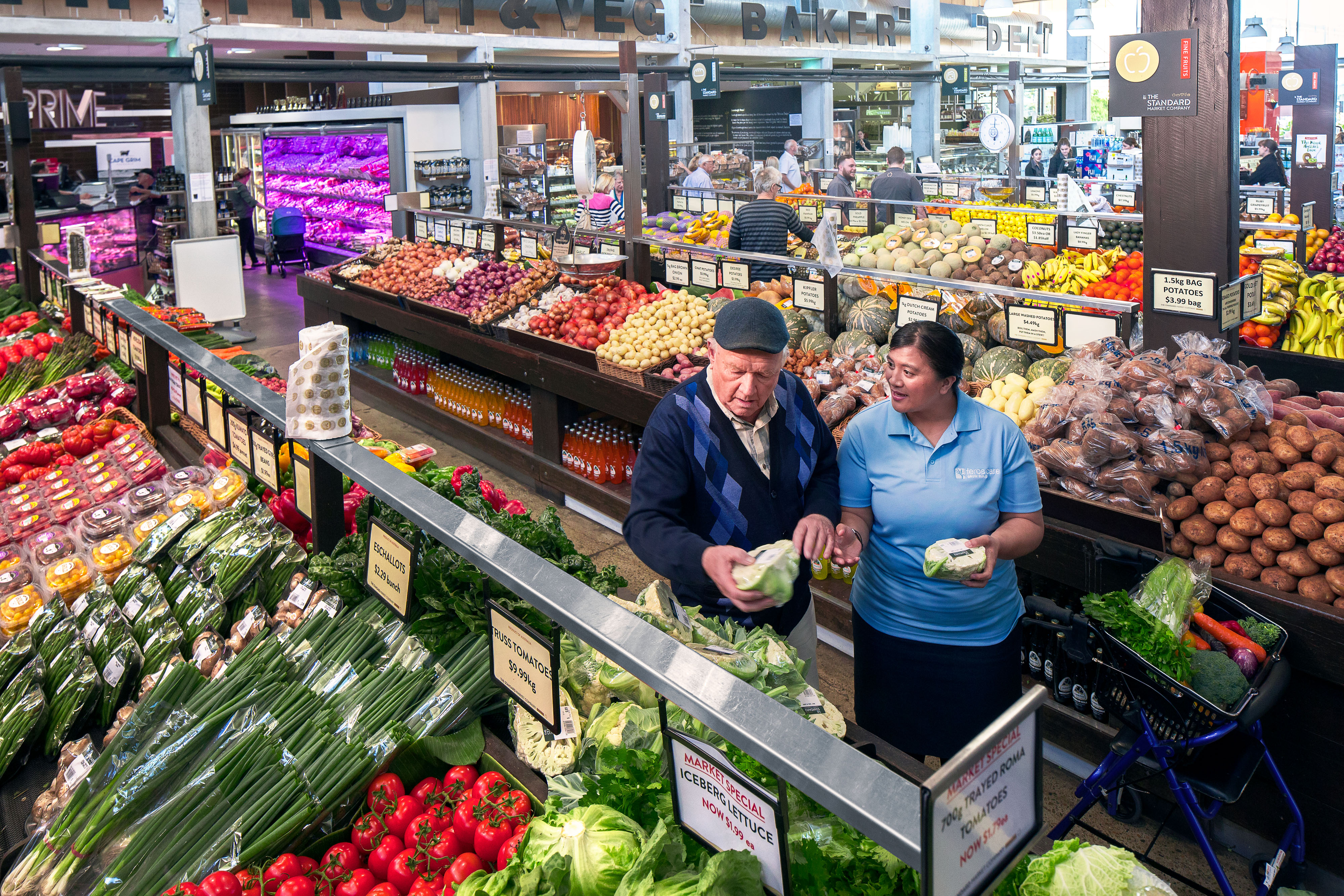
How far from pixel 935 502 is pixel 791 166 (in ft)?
43.0

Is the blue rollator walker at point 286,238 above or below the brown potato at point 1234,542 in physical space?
above

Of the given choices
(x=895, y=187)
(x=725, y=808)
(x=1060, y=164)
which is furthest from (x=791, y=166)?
(x=725, y=808)

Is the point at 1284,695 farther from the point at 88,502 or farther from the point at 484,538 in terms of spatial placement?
the point at 88,502

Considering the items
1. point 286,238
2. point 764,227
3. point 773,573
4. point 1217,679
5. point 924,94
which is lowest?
point 1217,679

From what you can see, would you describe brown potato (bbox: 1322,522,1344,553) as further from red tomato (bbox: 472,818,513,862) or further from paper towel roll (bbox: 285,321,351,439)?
paper towel roll (bbox: 285,321,351,439)

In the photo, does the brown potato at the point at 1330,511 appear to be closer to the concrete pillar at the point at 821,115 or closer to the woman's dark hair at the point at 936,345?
the woman's dark hair at the point at 936,345

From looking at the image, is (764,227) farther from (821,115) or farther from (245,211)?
(821,115)

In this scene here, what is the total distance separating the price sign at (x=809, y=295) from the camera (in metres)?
4.81

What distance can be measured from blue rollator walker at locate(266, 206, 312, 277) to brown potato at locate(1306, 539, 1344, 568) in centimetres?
1404

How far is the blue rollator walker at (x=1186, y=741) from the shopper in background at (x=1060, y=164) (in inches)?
520

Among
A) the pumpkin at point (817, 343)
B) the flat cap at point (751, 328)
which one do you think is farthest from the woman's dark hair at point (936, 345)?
the pumpkin at point (817, 343)

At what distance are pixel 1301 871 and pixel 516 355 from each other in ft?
14.2

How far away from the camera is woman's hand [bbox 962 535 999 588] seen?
2.14 meters

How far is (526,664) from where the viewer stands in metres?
1.54
